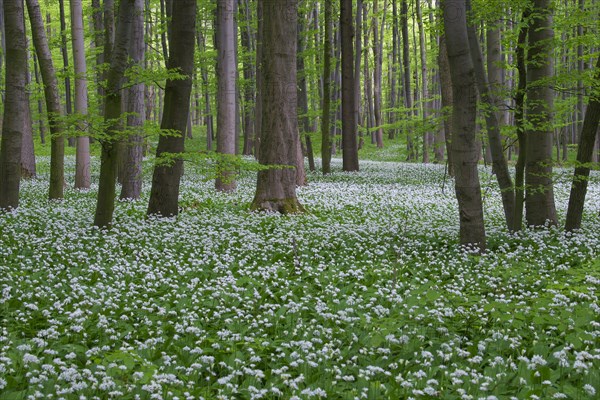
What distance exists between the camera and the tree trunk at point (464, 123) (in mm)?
8117

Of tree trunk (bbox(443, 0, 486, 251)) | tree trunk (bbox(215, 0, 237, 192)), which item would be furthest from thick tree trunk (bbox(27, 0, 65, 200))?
tree trunk (bbox(443, 0, 486, 251))

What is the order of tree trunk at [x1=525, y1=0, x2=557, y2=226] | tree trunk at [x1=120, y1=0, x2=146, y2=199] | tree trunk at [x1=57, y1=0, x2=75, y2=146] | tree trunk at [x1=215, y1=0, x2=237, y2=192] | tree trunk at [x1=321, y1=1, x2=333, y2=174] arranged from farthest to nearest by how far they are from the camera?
tree trunk at [x1=321, y1=1, x2=333, y2=174] < tree trunk at [x1=57, y1=0, x2=75, y2=146] < tree trunk at [x1=215, y1=0, x2=237, y2=192] < tree trunk at [x1=120, y1=0, x2=146, y2=199] < tree trunk at [x1=525, y1=0, x2=557, y2=226]

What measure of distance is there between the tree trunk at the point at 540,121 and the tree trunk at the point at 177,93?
6307mm

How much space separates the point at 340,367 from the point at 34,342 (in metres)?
2.68

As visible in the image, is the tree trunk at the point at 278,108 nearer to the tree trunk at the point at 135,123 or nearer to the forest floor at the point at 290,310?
the forest floor at the point at 290,310

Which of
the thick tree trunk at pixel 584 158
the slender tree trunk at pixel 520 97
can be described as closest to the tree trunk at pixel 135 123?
the slender tree trunk at pixel 520 97

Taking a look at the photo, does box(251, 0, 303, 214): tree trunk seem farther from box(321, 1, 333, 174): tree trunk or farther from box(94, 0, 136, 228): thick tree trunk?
box(321, 1, 333, 174): tree trunk

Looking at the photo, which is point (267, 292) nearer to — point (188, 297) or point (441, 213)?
point (188, 297)

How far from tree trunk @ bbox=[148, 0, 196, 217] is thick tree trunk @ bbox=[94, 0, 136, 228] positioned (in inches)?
45.9

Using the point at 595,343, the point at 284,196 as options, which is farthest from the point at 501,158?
the point at 595,343

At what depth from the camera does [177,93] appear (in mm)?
11008

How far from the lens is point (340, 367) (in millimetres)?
4645

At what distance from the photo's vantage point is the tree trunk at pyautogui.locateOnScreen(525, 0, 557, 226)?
9.60 m

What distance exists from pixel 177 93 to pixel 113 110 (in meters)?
1.80
